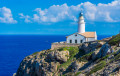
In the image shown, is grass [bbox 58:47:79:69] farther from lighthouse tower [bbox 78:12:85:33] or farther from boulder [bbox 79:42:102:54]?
lighthouse tower [bbox 78:12:85:33]

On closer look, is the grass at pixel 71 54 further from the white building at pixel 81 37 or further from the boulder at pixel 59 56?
the white building at pixel 81 37

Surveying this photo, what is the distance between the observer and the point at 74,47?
44469 millimetres

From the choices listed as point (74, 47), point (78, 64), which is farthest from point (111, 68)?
point (74, 47)

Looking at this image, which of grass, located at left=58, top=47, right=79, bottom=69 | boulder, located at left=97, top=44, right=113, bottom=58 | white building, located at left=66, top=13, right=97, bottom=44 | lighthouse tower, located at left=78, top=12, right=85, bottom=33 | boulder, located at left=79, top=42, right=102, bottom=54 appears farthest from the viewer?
lighthouse tower, located at left=78, top=12, right=85, bottom=33

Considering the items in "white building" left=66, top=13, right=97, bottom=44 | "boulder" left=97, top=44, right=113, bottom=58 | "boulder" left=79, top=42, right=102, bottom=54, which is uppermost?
"white building" left=66, top=13, right=97, bottom=44

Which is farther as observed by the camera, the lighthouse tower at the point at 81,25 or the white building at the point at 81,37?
the lighthouse tower at the point at 81,25

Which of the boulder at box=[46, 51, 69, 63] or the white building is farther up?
the white building

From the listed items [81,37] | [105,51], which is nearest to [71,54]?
[81,37]

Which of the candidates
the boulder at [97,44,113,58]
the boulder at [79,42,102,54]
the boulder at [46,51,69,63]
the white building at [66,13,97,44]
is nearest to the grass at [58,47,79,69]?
the boulder at [46,51,69,63]

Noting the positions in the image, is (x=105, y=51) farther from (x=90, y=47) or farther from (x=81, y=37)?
(x=81, y=37)

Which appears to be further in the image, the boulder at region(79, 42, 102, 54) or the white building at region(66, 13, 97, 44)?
the white building at region(66, 13, 97, 44)

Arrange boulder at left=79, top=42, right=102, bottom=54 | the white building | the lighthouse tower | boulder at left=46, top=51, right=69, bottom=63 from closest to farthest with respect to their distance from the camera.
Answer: boulder at left=79, top=42, right=102, bottom=54 < boulder at left=46, top=51, right=69, bottom=63 < the white building < the lighthouse tower

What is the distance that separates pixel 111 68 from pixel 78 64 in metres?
13.5

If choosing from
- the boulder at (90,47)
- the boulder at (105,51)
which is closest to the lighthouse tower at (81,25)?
the boulder at (90,47)
